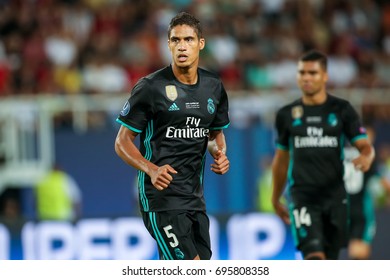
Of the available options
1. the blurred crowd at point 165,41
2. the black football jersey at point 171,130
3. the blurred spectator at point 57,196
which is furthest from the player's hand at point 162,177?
the blurred crowd at point 165,41

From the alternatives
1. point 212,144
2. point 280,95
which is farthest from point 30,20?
point 212,144

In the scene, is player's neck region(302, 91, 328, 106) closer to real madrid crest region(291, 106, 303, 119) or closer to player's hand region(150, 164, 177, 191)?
real madrid crest region(291, 106, 303, 119)

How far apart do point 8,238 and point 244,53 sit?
676 cm

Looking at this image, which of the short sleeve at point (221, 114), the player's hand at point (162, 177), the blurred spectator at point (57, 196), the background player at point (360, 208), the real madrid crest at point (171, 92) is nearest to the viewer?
the player's hand at point (162, 177)

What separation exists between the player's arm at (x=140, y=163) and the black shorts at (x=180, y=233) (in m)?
0.36

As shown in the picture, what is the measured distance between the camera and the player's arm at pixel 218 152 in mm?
6914

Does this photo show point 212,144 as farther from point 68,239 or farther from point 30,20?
point 30,20

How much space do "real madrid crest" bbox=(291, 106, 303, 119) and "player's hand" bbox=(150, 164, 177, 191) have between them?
2773 mm

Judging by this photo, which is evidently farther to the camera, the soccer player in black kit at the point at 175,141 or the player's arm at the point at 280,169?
the player's arm at the point at 280,169

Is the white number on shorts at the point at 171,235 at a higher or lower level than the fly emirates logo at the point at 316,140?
lower

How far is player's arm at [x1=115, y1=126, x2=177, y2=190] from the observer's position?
6.55 metres

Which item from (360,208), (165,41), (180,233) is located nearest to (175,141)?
(180,233)

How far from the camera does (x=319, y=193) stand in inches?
353

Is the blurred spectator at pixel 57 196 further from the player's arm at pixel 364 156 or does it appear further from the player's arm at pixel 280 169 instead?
the player's arm at pixel 364 156
